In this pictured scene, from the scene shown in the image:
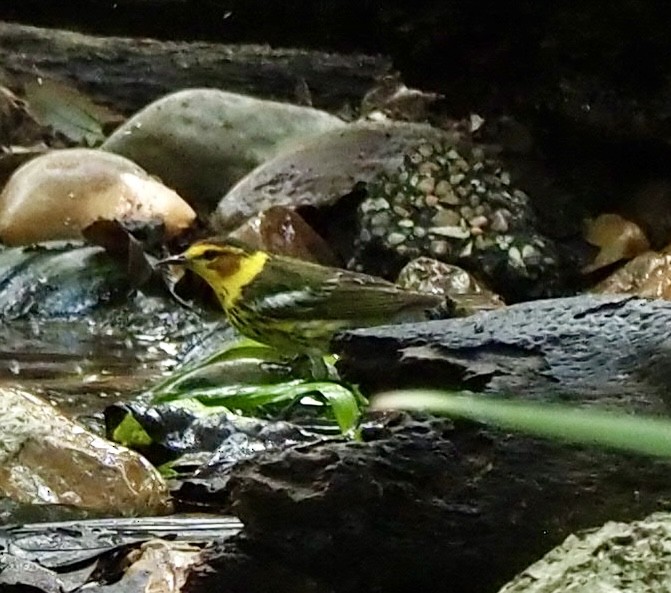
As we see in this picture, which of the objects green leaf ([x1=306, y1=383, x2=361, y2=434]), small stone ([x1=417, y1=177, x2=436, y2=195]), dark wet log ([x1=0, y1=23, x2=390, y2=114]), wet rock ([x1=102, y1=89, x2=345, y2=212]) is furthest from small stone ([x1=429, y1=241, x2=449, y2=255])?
dark wet log ([x1=0, y1=23, x2=390, y2=114])

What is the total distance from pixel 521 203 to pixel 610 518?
15.3 feet

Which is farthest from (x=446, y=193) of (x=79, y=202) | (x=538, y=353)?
(x=538, y=353)

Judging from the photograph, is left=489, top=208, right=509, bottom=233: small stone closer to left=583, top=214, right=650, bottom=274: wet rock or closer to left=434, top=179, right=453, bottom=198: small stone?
left=434, top=179, right=453, bottom=198: small stone

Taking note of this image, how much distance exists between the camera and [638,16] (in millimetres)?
6086

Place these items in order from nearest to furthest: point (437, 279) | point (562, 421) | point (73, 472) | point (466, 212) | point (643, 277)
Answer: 1. point (562, 421)
2. point (73, 472)
3. point (643, 277)
4. point (437, 279)
5. point (466, 212)

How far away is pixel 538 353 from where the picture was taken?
2.19 m

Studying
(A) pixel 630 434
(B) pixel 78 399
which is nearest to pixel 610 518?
(A) pixel 630 434

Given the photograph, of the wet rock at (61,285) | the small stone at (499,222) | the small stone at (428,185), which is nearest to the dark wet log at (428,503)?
the small stone at (499,222)

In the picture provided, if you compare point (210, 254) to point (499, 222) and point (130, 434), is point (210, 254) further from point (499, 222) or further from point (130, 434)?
point (499, 222)

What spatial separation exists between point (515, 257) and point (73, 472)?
343cm

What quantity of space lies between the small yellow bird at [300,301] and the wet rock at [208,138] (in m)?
3.30

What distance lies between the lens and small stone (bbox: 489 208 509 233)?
257 inches

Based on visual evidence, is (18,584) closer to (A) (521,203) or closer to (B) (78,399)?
(B) (78,399)

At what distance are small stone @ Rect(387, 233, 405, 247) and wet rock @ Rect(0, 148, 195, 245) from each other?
3.90 feet
